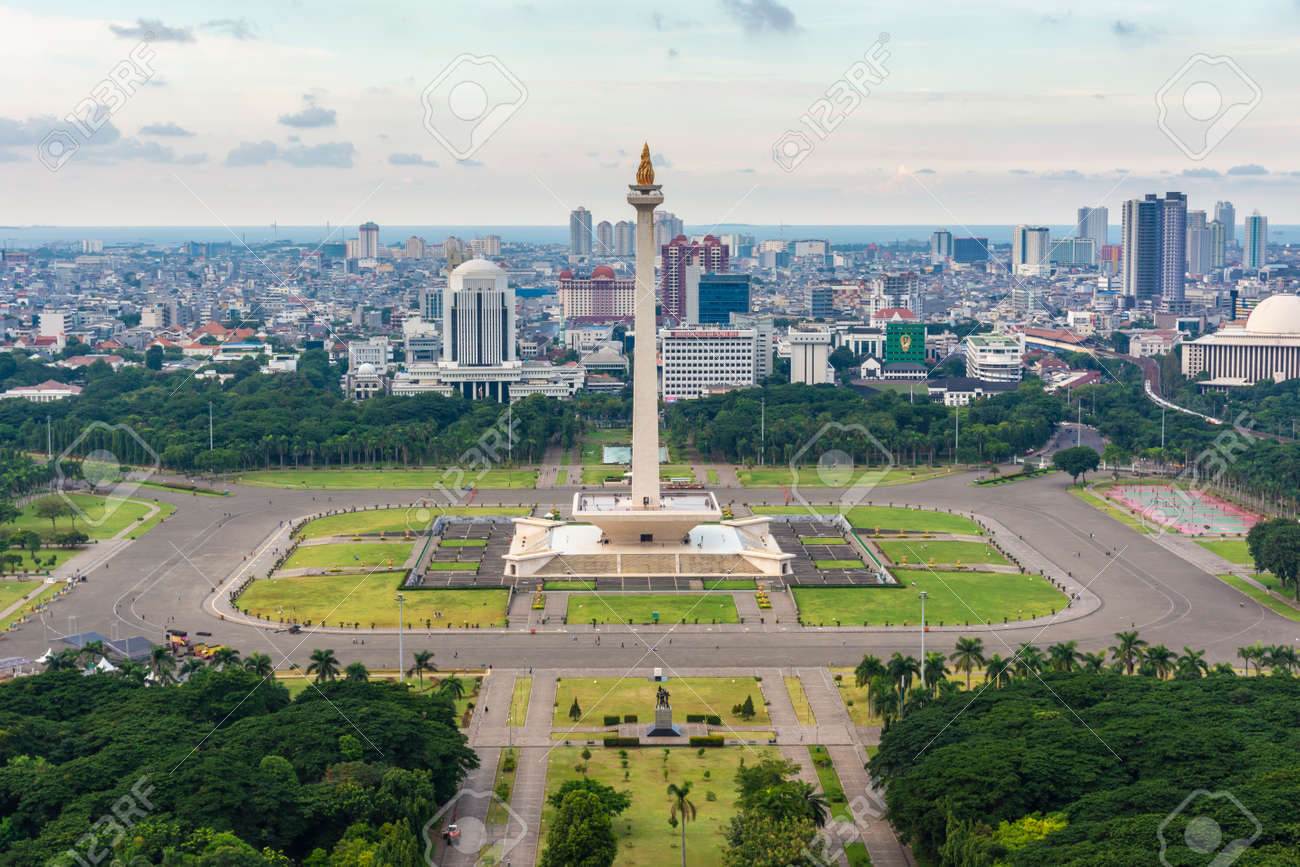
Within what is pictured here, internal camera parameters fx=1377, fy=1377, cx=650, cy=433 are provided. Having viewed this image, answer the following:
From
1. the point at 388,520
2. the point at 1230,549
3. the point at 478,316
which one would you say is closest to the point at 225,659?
the point at 388,520

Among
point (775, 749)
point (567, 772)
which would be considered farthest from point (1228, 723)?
point (567, 772)

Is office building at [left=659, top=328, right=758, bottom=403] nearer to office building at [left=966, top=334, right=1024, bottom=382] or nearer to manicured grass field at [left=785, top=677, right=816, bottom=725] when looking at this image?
office building at [left=966, top=334, right=1024, bottom=382]

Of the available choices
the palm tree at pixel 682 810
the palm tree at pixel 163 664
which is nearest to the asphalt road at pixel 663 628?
the palm tree at pixel 163 664

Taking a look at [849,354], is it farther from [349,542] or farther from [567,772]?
[567,772]

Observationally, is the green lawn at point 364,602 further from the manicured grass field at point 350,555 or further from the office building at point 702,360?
the office building at point 702,360

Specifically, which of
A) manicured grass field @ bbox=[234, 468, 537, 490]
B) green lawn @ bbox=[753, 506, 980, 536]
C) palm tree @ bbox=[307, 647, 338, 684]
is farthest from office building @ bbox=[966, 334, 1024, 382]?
palm tree @ bbox=[307, 647, 338, 684]

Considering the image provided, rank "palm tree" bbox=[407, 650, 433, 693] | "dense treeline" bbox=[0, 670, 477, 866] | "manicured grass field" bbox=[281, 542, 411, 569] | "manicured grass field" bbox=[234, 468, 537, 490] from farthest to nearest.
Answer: "manicured grass field" bbox=[234, 468, 537, 490] < "manicured grass field" bbox=[281, 542, 411, 569] < "palm tree" bbox=[407, 650, 433, 693] < "dense treeline" bbox=[0, 670, 477, 866]

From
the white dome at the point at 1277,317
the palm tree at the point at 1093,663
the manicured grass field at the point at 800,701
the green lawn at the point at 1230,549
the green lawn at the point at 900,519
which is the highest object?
the white dome at the point at 1277,317
